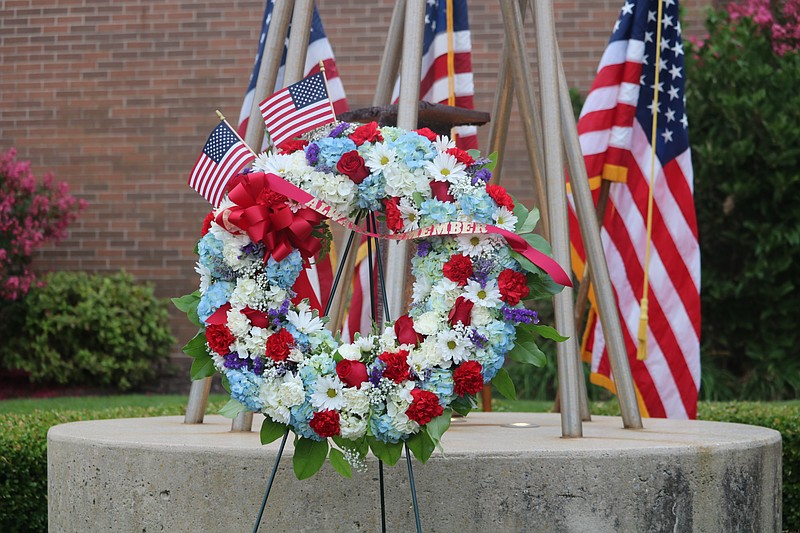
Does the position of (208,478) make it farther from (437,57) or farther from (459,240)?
(437,57)

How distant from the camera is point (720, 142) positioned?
1023cm

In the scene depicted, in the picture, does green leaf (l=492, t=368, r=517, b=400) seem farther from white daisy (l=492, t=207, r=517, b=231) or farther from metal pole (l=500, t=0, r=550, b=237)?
metal pole (l=500, t=0, r=550, b=237)

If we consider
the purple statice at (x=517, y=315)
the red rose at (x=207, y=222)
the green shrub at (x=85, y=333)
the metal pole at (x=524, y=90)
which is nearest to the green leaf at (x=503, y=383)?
the purple statice at (x=517, y=315)

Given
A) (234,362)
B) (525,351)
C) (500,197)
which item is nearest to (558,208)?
(500,197)

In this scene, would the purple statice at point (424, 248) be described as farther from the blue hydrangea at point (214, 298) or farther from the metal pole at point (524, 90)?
the metal pole at point (524, 90)

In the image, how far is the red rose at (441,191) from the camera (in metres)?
3.33

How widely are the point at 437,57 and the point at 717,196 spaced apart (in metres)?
4.68

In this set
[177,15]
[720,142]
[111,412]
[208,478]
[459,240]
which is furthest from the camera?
[177,15]

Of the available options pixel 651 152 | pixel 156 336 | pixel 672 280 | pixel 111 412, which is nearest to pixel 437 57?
pixel 651 152

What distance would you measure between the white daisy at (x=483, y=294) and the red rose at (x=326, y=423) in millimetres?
542

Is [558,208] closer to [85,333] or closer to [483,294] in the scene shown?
[483,294]

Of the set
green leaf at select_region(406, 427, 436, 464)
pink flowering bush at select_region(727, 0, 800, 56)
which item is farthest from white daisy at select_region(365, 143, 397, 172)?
pink flowering bush at select_region(727, 0, 800, 56)

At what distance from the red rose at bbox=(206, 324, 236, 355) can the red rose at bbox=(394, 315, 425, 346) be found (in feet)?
1.65

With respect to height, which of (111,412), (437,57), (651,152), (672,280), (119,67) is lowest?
(111,412)
